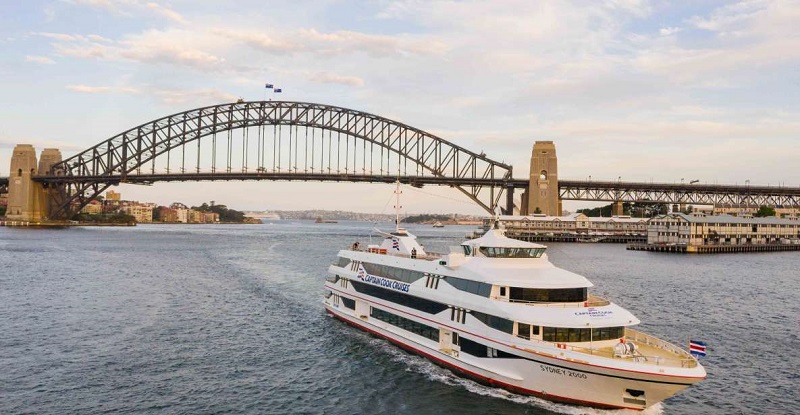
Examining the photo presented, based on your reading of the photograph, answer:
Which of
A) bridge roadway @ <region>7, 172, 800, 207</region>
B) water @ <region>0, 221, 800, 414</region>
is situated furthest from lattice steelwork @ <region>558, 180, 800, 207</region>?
water @ <region>0, 221, 800, 414</region>

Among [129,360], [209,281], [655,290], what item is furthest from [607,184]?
[129,360]

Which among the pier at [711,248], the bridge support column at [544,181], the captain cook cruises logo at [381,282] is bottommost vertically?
the pier at [711,248]

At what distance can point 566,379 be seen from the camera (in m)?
19.2

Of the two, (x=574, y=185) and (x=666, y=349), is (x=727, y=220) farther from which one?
(x=666, y=349)

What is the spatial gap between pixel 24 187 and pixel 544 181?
388 ft

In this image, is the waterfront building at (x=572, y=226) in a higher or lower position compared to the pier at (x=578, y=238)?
higher

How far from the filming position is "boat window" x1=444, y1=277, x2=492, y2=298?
22031mm

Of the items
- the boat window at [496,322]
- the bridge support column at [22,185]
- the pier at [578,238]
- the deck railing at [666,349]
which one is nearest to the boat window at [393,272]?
the boat window at [496,322]

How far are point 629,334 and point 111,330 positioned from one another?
965 inches

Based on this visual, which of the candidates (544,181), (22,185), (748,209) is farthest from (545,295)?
(748,209)

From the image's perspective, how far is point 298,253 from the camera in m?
76.8

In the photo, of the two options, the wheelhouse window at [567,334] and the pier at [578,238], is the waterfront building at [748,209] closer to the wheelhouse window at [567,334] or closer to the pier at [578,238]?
the pier at [578,238]

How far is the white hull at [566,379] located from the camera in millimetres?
18188

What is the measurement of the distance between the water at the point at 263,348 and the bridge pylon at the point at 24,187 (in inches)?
3983
